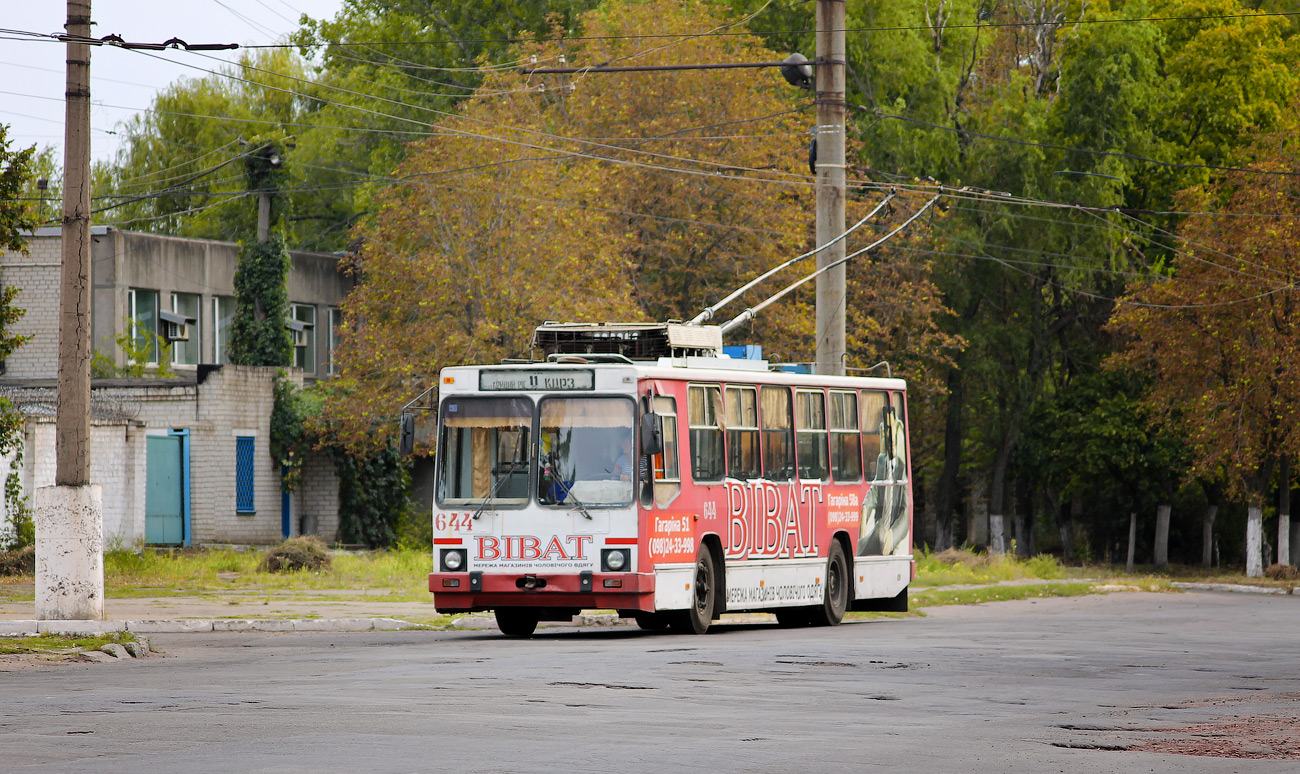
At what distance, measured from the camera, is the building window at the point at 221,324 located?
52938 mm

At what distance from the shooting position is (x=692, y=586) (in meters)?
20.2

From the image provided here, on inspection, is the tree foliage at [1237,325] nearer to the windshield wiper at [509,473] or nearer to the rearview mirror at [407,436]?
the windshield wiper at [509,473]

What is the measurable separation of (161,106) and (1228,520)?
4159 centimetres

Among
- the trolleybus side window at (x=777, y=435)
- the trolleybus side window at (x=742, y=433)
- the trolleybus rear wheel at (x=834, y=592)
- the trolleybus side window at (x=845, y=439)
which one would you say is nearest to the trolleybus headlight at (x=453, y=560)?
the trolleybus side window at (x=742, y=433)

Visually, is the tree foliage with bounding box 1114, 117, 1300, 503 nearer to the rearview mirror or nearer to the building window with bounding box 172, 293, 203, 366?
the building window with bounding box 172, 293, 203, 366

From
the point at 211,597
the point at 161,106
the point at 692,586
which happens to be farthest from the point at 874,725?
the point at 161,106

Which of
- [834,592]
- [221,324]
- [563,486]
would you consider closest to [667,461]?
[563,486]

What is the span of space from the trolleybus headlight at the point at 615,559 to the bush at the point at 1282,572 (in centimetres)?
2845

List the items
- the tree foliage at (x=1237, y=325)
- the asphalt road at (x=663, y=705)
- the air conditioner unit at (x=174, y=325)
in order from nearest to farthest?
the asphalt road at (x=663, y=705) < the tree foliage at (x=1237, y=325) < the air conditioner unit at (x=174, y=325)

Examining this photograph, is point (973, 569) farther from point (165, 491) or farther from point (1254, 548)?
point (165, 491)

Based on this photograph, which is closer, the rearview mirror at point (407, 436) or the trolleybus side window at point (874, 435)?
the rearview mirror at point (407, 436)

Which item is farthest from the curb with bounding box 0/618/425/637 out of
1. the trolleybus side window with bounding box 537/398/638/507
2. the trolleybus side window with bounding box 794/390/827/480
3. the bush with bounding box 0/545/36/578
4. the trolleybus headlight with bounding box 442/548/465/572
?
the bush with bounding box 0/545/36/578

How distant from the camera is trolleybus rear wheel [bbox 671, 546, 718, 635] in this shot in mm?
20344

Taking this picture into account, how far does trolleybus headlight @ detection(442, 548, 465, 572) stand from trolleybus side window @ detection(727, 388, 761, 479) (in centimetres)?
342
